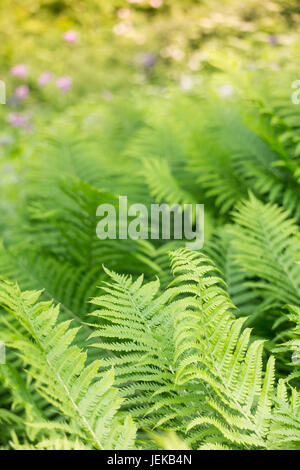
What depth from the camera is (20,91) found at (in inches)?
130

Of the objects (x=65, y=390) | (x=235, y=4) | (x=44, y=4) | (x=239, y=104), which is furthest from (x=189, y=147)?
(x=44, y=4)

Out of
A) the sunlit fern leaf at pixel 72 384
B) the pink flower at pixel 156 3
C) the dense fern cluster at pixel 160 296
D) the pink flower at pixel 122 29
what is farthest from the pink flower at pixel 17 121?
the sunlit fern leaf at pixel 72 384

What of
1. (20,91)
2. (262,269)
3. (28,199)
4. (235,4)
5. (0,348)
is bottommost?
(0,348)

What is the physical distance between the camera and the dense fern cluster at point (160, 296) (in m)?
0.63

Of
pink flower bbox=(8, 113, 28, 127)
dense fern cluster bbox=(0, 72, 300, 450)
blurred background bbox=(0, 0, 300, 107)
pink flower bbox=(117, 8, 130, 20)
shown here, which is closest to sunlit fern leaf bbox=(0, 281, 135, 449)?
dense fern cluster bbox=(0, 72, 300, 450)

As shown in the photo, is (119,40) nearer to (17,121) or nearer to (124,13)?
(124,13)

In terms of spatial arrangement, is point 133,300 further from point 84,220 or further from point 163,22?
point 163,22

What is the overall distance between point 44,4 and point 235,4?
1.85 meters

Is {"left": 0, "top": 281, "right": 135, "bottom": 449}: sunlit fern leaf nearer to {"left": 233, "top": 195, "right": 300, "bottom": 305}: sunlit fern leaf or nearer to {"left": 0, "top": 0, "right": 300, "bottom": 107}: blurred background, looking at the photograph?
{"left": 233, "top": 195, "right": 300, "bottom": 305}: sunlit fern leaf

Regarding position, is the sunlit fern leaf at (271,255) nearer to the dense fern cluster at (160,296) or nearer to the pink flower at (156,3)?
the dense fern cluster at (160,296)

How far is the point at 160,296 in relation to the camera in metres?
0.75

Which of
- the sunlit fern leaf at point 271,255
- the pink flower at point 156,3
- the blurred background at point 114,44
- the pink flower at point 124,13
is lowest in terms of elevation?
the sunlit fern leaf at point 271,255

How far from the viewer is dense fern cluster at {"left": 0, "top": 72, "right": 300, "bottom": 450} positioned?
0.63 m

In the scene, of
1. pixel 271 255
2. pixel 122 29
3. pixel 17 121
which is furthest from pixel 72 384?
pixel 122 29
